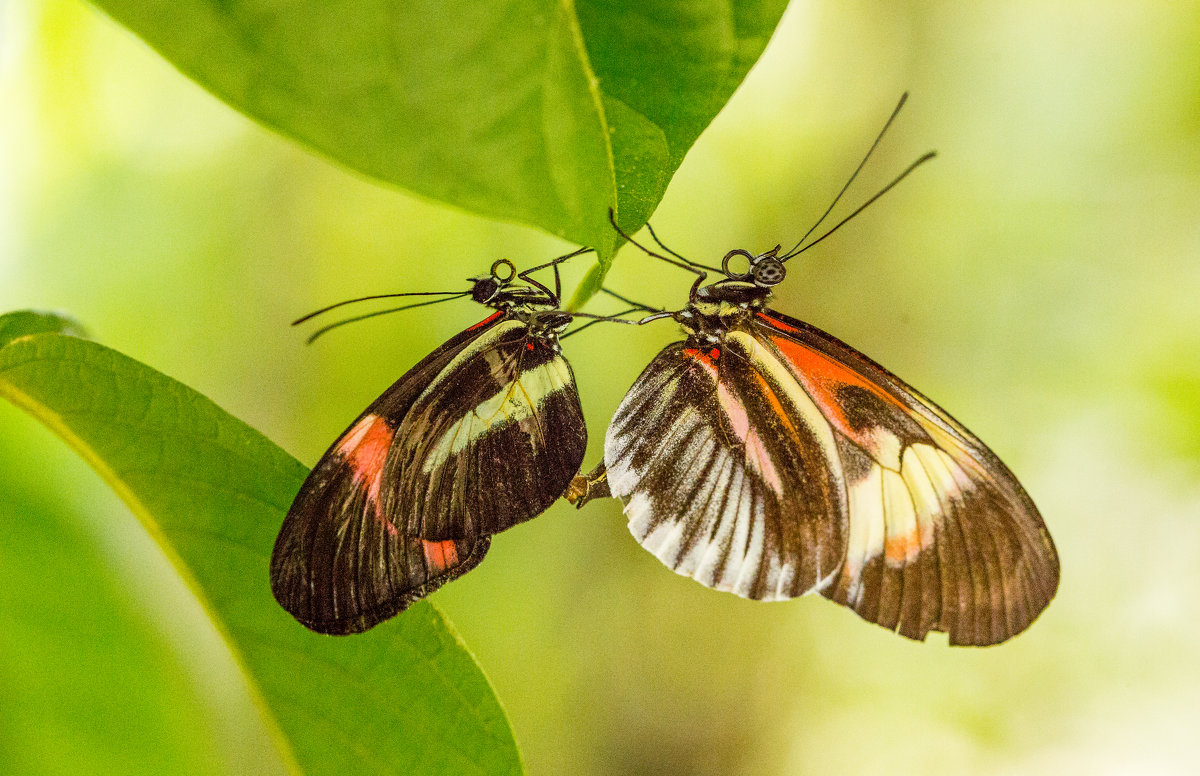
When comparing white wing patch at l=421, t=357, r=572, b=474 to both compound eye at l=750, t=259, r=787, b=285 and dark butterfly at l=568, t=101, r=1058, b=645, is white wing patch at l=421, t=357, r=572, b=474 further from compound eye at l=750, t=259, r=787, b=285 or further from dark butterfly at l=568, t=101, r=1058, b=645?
compound eye at l=750, t=259, r=787, b=285

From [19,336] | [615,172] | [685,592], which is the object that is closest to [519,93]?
[615,172]

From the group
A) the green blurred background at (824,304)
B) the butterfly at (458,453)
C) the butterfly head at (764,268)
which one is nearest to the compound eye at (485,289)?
the butterfly at (458,453)

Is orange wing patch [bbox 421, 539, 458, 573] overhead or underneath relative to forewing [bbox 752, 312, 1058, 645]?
underneath

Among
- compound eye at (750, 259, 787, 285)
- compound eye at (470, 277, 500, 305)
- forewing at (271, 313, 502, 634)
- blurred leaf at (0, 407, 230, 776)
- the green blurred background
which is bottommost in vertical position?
blurred leaf at (0, 407, 230, 776)

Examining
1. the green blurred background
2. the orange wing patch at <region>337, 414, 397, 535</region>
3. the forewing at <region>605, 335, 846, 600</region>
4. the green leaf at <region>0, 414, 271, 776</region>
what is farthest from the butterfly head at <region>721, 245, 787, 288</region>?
the green blurred background

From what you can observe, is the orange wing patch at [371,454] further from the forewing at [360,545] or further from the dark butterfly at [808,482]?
the dark butterfly at [808,482]

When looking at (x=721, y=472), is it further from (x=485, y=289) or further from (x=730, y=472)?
(x=485, y=289)

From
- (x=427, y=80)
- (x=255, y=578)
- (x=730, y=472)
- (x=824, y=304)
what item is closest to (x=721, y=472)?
(x=730, y=472)
